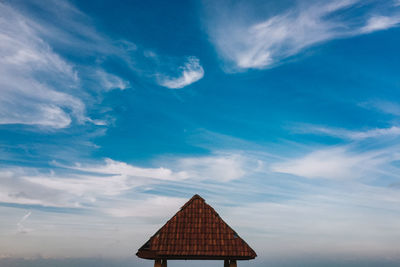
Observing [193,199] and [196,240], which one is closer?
[196,240]

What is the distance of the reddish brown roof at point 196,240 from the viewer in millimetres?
14898

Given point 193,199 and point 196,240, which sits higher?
point 193,199

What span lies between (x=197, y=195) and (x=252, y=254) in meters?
4.60

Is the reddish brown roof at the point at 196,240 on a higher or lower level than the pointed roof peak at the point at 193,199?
lower

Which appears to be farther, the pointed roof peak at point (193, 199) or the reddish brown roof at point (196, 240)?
the pointed roof peak at point (193, 199)

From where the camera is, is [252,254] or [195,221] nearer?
[252,254]

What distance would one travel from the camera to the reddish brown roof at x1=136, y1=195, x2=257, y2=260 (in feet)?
48.9

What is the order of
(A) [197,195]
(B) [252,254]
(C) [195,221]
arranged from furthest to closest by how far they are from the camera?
1. (A) [197,195]
2. (C) [195,221]
3. (B) [252,254]

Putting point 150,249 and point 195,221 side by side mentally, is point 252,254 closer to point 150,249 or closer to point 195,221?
point 195,221

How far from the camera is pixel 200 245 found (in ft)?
49.5

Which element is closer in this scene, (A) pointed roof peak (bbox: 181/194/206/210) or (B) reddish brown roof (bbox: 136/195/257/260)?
(B) reddish brown roof (bbox: 136/195/257/260)

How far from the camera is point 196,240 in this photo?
15.3m

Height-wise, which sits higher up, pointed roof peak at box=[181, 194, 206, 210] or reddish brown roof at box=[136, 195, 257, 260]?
pointed roof peak at box=[181, 194, 206, 210]

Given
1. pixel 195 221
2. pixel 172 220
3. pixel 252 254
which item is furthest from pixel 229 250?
pixel 172 220
